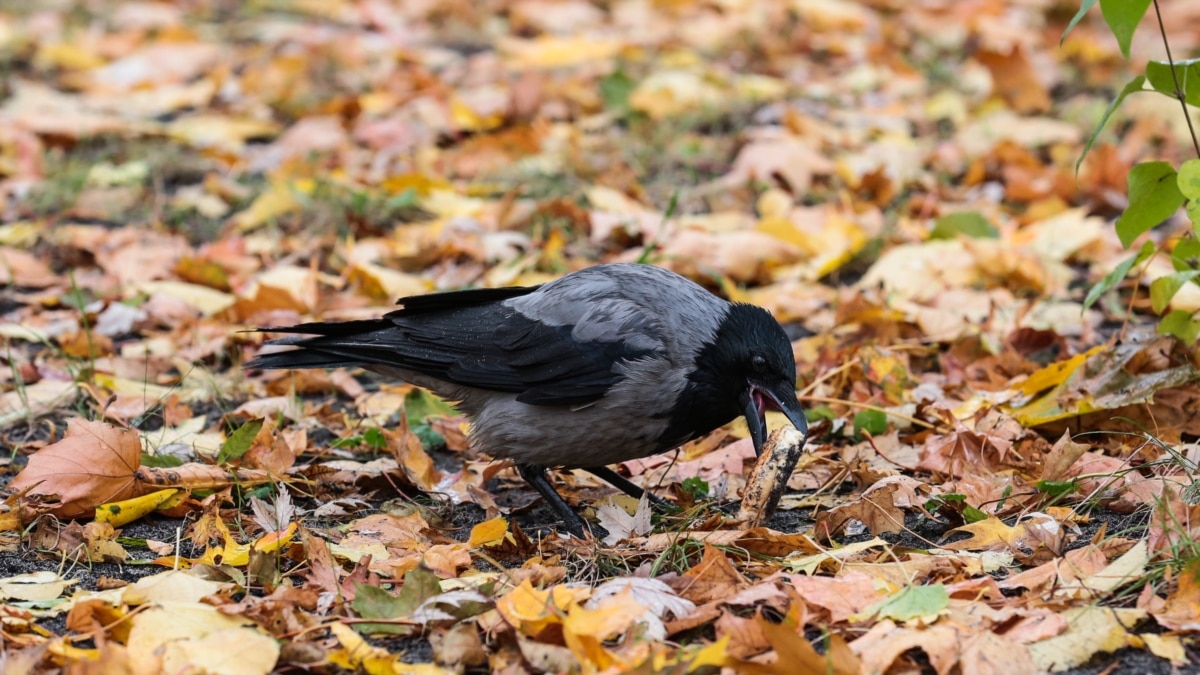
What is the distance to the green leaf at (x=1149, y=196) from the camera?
3789 mm

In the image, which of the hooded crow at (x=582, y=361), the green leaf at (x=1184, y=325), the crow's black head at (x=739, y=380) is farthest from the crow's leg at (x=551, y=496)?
the green leaf at (x=1184, y=325)

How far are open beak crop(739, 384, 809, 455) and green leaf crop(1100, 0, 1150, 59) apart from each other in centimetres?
129

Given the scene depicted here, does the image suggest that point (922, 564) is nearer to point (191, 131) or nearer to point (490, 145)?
point (490, 145)

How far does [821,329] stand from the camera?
5.53m

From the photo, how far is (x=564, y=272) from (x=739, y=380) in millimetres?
2186

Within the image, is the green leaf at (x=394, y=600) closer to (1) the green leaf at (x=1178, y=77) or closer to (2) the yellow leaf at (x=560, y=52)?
(1) the green leaf at (x=1178, y=77)

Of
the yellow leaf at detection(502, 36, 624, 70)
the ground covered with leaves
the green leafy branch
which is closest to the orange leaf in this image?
the ground covered with leaves

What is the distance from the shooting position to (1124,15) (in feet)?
11.0

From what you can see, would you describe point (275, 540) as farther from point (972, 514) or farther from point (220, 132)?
point (220, 132)

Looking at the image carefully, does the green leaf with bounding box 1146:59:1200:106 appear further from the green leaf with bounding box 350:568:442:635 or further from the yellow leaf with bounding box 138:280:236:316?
the yellow leaf with bounding box 138:280:236:316

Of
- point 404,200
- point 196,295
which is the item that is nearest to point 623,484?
point 196,295

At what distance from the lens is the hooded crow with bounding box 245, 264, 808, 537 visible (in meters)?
3.94

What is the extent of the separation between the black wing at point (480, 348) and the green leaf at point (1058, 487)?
117 cm

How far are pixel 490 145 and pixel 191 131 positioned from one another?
1.96 m
